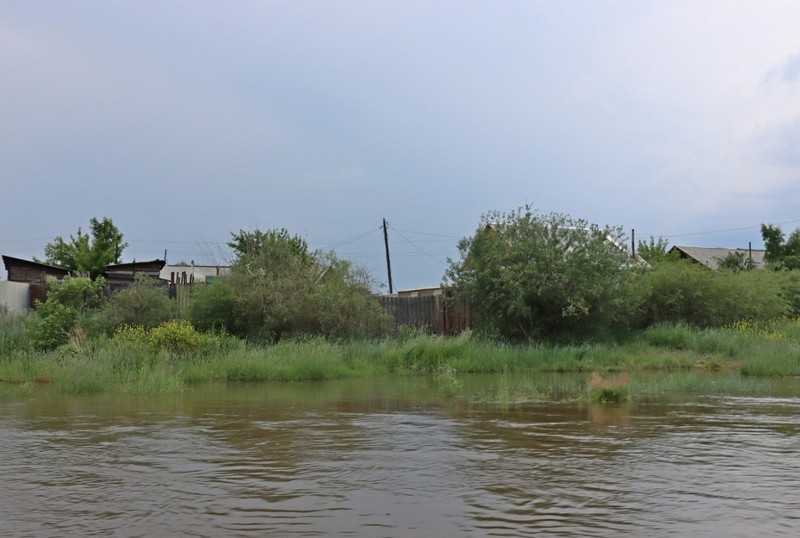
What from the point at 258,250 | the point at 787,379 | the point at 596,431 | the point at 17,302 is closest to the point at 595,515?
the point at 596,431

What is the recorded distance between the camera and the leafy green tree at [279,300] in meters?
22.7

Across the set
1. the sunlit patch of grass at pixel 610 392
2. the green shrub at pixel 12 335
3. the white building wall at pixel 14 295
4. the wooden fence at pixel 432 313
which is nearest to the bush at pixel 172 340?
the green shrub at pixel 12 335

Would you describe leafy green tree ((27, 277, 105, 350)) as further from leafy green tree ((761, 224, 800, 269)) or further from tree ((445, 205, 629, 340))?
leafy green tree ((761, 224, 800, 269))

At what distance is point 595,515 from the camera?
19.5 ft

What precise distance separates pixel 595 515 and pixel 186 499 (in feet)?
10.8

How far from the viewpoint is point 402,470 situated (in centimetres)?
768

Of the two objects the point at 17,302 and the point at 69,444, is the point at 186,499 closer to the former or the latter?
the point at 69,444

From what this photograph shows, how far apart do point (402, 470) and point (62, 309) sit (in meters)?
16.7

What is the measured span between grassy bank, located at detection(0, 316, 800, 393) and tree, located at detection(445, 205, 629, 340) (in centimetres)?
146

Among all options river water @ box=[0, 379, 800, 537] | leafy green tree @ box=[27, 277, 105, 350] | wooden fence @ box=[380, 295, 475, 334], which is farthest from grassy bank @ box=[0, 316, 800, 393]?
river water @ box=[0, 379, 800, 537]

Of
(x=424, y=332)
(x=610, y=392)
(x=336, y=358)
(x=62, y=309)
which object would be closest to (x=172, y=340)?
(x=62, y=309)

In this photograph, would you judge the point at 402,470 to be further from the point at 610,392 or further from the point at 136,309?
the point at 136,309

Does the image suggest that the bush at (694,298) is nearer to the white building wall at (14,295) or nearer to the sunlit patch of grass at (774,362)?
the sunlit patch of grass at (774,362)

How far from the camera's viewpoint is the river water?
580cm
